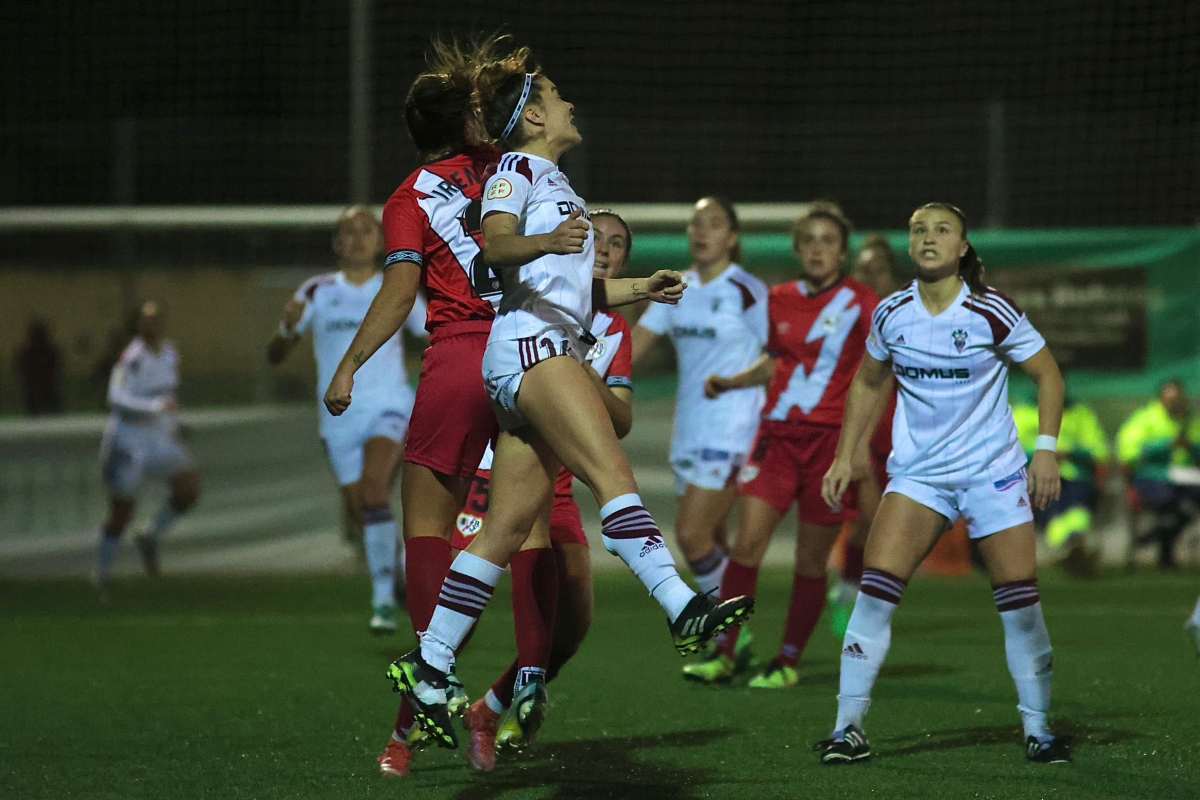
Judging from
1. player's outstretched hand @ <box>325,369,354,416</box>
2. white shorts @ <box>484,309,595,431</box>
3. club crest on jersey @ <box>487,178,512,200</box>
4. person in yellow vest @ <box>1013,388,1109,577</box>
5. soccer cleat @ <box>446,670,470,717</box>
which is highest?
club crest on jersey @ <box>487,178,512,200</box>

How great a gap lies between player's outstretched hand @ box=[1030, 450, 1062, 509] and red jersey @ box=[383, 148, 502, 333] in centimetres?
194

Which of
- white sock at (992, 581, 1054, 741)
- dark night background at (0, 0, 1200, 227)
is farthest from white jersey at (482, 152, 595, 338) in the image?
dark night background at (0, 0, 1200, 227)

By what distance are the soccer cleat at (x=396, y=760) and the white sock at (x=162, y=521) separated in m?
8.75

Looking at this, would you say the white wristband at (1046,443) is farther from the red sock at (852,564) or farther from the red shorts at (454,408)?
the red sock at (852,564)

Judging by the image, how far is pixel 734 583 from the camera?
8.36 meters

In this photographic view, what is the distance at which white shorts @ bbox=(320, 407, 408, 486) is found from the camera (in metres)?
10.0

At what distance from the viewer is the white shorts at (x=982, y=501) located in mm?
6016

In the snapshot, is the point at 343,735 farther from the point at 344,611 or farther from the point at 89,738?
the point at 344,611

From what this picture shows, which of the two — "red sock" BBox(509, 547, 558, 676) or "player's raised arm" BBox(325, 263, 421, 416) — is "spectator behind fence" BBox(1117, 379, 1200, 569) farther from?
"player's raised arm" BBox(325, 263, 421, 416)

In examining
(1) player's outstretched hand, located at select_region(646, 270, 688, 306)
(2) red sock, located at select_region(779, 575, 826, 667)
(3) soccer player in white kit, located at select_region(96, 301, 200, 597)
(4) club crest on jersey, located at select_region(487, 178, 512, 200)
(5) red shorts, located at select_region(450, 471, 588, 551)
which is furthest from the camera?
(3) soccer player in white kit, located at select_region(96, 301, 200, 597)

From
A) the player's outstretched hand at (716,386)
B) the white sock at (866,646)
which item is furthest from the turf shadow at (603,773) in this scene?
the player's outstretched hand at (716,386)

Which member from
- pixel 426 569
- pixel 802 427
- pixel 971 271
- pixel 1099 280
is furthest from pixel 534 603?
pixel 1099 280

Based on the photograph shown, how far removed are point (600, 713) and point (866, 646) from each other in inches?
65.8

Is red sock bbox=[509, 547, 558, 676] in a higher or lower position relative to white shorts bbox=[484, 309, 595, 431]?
lower
